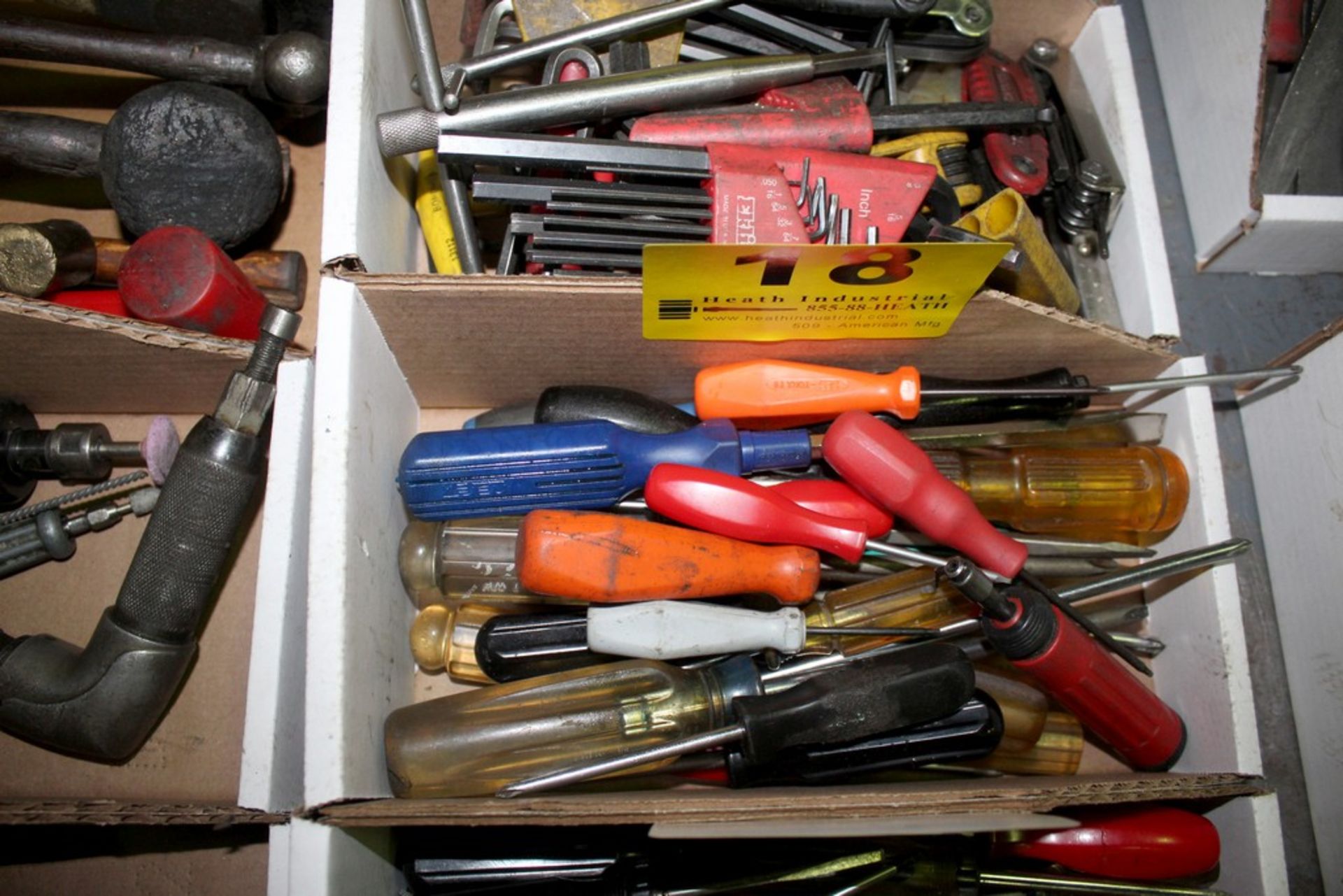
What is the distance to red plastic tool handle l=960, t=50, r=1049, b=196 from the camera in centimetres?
80

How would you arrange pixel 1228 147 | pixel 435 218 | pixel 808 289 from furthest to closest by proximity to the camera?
pixel 1228 147 → pixel 435 218 → pixel 808 289

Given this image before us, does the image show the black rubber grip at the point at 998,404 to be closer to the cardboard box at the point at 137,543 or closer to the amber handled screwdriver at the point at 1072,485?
the amber handled screwdriver at the point at 1072,485

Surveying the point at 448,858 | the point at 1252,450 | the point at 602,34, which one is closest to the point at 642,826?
the point at 448,858

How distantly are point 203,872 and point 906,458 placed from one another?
76cm

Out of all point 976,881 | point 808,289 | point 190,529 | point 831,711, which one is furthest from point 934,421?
point 190,529

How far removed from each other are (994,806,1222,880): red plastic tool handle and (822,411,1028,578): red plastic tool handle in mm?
240

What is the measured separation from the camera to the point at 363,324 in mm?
674

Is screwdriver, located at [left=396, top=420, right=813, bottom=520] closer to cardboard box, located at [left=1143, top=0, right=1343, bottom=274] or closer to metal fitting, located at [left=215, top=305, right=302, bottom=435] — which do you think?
metal fitting, located at [left=215, top=305, right=302, bottom=435]

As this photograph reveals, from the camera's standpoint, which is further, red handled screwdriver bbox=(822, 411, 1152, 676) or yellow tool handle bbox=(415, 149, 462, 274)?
yellow tool handle bbox=(415, 149, 462, 274)

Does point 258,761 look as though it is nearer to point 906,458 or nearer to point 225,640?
point 225,640

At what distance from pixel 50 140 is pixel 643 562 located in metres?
0.69

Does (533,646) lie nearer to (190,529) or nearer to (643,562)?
(643,562)

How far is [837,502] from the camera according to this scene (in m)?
0.70

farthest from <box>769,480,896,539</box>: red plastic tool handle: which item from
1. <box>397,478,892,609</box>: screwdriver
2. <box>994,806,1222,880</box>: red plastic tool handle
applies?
<box>994,806,1222,880</box>: red plastic tool handle
